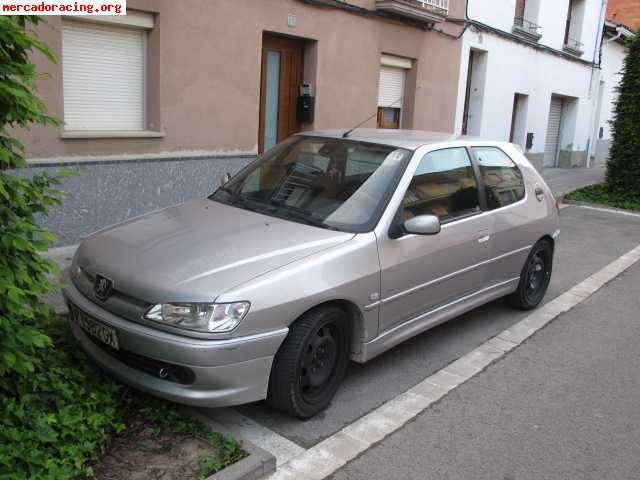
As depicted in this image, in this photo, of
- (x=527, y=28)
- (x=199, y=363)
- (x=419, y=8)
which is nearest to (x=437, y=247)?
(x=199, y=363)

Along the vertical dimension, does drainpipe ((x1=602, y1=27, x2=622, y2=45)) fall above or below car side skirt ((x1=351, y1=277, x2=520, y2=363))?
above

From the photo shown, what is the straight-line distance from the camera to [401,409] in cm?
410

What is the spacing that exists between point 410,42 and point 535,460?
9699 mm

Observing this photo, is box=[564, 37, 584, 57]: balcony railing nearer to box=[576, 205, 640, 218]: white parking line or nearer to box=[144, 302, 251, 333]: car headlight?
box=[576, 205, 640, 218]: white parking line

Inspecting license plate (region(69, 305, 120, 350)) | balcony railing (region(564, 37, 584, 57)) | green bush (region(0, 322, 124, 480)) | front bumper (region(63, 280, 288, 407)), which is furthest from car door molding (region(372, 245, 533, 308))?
balcony railing (region(564, 37, 584, 57))

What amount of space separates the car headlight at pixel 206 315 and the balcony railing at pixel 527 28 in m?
14.2

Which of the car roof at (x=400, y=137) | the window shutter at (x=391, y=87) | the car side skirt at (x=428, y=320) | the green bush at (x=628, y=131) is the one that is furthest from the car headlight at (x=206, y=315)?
the green bush at (x=628, y=131)

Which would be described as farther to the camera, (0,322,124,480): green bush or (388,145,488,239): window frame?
(388,145,488,239): window frame

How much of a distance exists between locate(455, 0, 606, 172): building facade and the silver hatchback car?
935 centimetres

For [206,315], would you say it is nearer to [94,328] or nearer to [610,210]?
[94,328]

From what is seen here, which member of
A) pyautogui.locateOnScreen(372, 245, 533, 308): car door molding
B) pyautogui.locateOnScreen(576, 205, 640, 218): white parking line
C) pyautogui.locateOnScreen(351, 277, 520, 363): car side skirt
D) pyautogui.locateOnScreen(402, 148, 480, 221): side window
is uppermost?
pyautogui.locateOnScreen(402, 148, 480, 221): side window

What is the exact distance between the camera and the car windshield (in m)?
4.30

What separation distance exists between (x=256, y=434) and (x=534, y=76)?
15261 millimetres

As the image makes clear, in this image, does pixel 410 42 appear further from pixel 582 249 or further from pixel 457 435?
pixel 457 435
